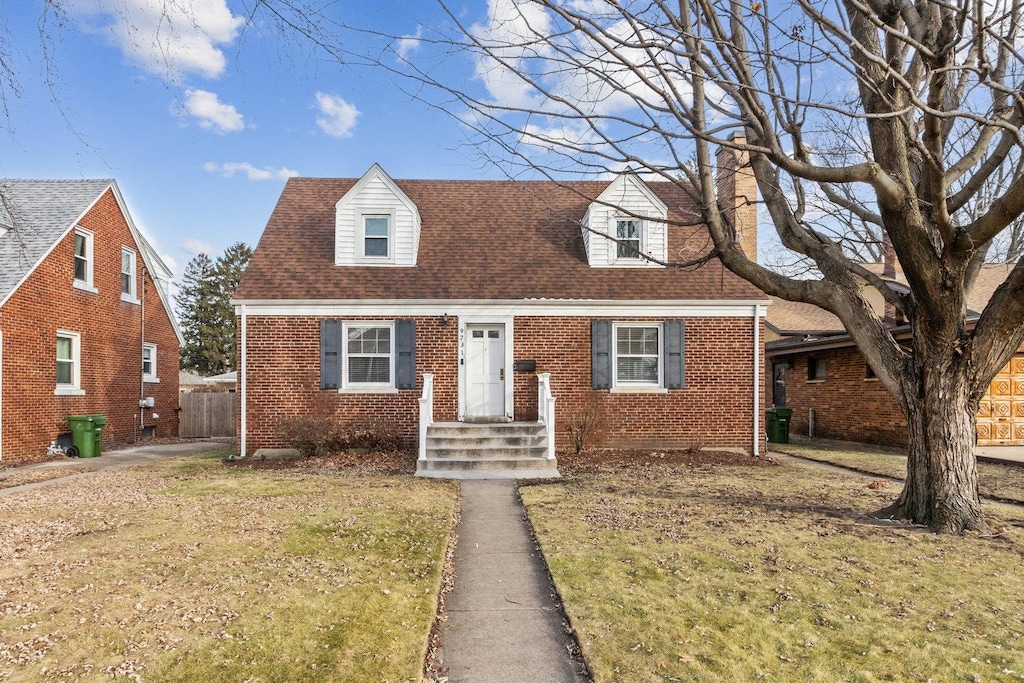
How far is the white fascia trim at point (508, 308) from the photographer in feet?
43.3

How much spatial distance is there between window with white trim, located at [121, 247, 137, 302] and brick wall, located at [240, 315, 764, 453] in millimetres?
7052

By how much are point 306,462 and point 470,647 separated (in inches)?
343

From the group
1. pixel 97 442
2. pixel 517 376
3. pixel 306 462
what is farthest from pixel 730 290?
pixel 97 442

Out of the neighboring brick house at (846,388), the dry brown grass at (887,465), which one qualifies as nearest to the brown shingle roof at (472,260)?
the dry brown grass at (887,465)

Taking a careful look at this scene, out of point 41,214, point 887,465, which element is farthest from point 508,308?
point 41,214

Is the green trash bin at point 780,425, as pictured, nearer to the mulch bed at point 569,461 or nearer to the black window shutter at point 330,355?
the mulch bed at point 569,461

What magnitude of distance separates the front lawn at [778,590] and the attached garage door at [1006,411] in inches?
324

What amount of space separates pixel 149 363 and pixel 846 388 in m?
20.1

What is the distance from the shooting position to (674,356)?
13.5 metres

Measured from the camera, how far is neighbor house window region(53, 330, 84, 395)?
583 inches

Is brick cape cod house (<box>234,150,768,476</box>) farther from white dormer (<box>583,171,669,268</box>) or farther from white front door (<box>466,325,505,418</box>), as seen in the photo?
white dormer (<box>583,171,669,268</box>)

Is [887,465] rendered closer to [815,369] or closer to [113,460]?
[815,369]

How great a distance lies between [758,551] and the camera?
6195 mm

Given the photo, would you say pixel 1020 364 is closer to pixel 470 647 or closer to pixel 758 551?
pixel 758 551
